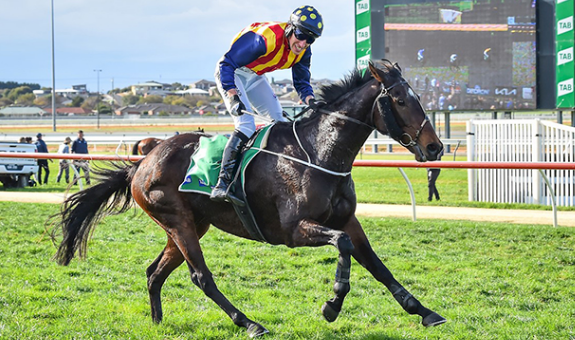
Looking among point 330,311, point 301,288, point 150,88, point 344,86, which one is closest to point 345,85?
point 344,86

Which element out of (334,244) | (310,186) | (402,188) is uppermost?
(310,186)

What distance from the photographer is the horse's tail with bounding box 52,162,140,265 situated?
543cm

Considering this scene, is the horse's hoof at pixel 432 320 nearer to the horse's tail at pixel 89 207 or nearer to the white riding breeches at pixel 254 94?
the white riding breeches at pixel 254 94

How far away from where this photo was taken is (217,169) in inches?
187

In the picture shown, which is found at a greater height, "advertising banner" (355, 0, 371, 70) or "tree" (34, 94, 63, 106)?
"tree" (34, 94, 63, 106)

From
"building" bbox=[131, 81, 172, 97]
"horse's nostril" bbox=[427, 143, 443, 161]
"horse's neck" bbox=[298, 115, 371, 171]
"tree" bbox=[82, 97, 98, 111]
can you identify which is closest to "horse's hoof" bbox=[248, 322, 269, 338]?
"horse's neck" bbox=[298, 115, 371, 171]

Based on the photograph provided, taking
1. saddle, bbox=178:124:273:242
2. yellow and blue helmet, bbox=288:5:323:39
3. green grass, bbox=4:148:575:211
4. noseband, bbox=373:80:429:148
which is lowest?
green grass, bbox=4:148:575:211

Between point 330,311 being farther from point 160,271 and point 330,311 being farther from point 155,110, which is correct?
point 155,110

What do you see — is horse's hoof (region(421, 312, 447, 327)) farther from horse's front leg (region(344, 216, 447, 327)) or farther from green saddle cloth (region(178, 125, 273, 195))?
green saddle cloth (region(178, 125, 273, 195))

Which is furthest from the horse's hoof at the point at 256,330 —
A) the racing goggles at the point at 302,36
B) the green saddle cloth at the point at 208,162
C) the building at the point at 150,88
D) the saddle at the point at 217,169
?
the building at the point at 150,88

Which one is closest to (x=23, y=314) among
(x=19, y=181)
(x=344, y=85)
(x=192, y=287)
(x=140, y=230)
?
(x=192, y=287)

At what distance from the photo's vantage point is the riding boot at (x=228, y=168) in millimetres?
4605

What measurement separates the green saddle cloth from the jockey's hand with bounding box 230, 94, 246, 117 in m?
0.21

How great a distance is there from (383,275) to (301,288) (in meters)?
1.58
